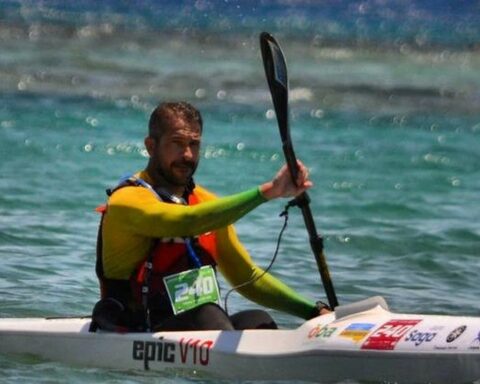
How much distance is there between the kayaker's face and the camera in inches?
257

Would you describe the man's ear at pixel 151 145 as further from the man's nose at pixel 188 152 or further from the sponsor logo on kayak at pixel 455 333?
the sponsor logo on kayak at pixel 455 333

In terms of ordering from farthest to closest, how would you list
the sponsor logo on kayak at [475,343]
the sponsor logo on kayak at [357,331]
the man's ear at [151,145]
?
the man's ear at [151,145]
the sponsor logo on kayak at [357,331]
the sponsor logo on kayak at [475,343]

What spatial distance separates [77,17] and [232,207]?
24.7 metres

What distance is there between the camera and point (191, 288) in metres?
6.53

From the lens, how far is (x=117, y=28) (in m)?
28.6

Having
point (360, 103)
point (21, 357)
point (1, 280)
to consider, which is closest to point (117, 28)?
point (360, 103)

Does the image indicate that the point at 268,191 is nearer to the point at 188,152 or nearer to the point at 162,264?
the point at 188,152

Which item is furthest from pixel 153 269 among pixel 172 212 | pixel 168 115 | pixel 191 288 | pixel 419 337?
pixel 419 337

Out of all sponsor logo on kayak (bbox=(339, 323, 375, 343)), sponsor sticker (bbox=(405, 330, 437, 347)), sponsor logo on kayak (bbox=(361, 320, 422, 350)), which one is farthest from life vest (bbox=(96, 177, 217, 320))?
sponsor sticker (bbox=(405, 330, 437, 347))

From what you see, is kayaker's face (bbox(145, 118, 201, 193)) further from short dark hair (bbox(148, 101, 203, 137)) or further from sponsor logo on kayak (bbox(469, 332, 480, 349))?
sponsor logo on kayak (bbox(469, 332, 480, 349))

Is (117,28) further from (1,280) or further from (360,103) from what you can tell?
(1,280)

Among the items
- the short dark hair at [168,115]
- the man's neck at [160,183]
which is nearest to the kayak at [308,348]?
the man's neck at [160,183]

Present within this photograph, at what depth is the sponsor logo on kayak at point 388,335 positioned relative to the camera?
6.19 meters

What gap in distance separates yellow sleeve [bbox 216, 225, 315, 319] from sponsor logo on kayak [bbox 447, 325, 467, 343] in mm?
873
